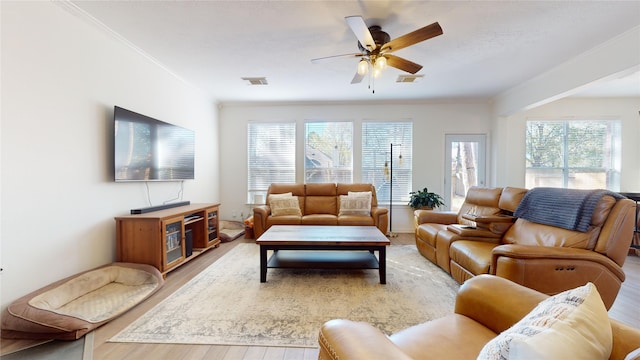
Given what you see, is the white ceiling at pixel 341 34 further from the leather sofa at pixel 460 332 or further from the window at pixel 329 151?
the leather sofa at pixel 460 332

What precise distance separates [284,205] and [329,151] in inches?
62.9

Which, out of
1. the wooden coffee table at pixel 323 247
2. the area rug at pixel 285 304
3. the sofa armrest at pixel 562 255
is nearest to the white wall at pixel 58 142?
the area rug at pixel 285 304

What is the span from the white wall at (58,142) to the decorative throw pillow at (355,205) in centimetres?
294

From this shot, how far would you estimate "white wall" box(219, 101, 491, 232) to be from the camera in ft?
17.0

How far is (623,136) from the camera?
4.68 metres

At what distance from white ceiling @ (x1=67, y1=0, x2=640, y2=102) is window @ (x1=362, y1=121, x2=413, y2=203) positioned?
1276 mm

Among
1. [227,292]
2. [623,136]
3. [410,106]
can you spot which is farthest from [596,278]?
[623,136]

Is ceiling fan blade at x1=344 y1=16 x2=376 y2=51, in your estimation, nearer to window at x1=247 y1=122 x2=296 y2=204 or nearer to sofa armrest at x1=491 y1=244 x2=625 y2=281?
sofa armrest at x1=491 y1=244 x2=625 y2=281

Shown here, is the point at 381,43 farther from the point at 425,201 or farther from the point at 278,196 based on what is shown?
the point at 425,201

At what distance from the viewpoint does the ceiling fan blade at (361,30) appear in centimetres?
195

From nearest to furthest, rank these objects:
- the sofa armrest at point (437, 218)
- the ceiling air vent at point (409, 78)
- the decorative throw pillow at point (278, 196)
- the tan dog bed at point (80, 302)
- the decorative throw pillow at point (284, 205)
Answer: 1. the tan dog bed at point (80, 302)
2. the sofa armrest at point (437, 218)
3. the ceiling air vent at point (409, 78)
4. the decorative throw pillow at point (284, 205)
5. the decorative throw pillow at point (278, 196)

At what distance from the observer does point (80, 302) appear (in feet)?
6.98

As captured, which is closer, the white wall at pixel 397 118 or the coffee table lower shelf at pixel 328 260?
the coffee table lower shelf at pixel 328 260

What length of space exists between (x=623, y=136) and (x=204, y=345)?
7.21 meters
